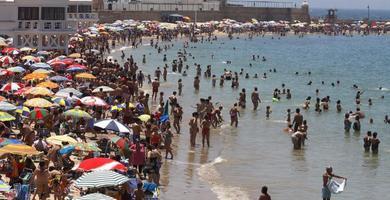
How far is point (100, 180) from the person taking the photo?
13367mm

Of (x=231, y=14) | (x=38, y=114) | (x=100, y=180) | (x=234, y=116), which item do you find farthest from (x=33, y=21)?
(x=231, y=14)

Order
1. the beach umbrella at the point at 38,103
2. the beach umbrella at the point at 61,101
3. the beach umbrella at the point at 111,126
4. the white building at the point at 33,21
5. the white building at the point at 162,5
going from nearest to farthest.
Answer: the beach umbrella at the point at 111,126 < the beach umbrella at the point at 38,103 < the beach umbrella at the point at 61,101 < the white building at the point at 33,21 < the white building at the point at 162,5

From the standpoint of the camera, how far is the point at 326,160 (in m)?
22.1

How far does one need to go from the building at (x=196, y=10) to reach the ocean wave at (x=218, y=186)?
6775 centimetres

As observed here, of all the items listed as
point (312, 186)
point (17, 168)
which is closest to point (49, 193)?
point (17, 168)

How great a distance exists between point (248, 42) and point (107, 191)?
75.6m

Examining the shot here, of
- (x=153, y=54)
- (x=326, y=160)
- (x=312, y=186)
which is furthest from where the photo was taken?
(x=153, y=54)

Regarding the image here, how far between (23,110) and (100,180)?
7690 millimetres

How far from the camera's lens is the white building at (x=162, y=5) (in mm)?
92812

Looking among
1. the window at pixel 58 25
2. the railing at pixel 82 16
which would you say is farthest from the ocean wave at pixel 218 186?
the railing at pixel 82 16

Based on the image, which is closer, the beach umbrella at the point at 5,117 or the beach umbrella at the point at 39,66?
the beach umbrella at the point at 5,117

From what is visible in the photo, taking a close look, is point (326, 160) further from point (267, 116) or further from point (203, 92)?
point (203, 92)

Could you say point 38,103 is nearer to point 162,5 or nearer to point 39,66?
point 39,66

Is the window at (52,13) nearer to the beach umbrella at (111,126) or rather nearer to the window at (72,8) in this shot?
the window at (72,8)
